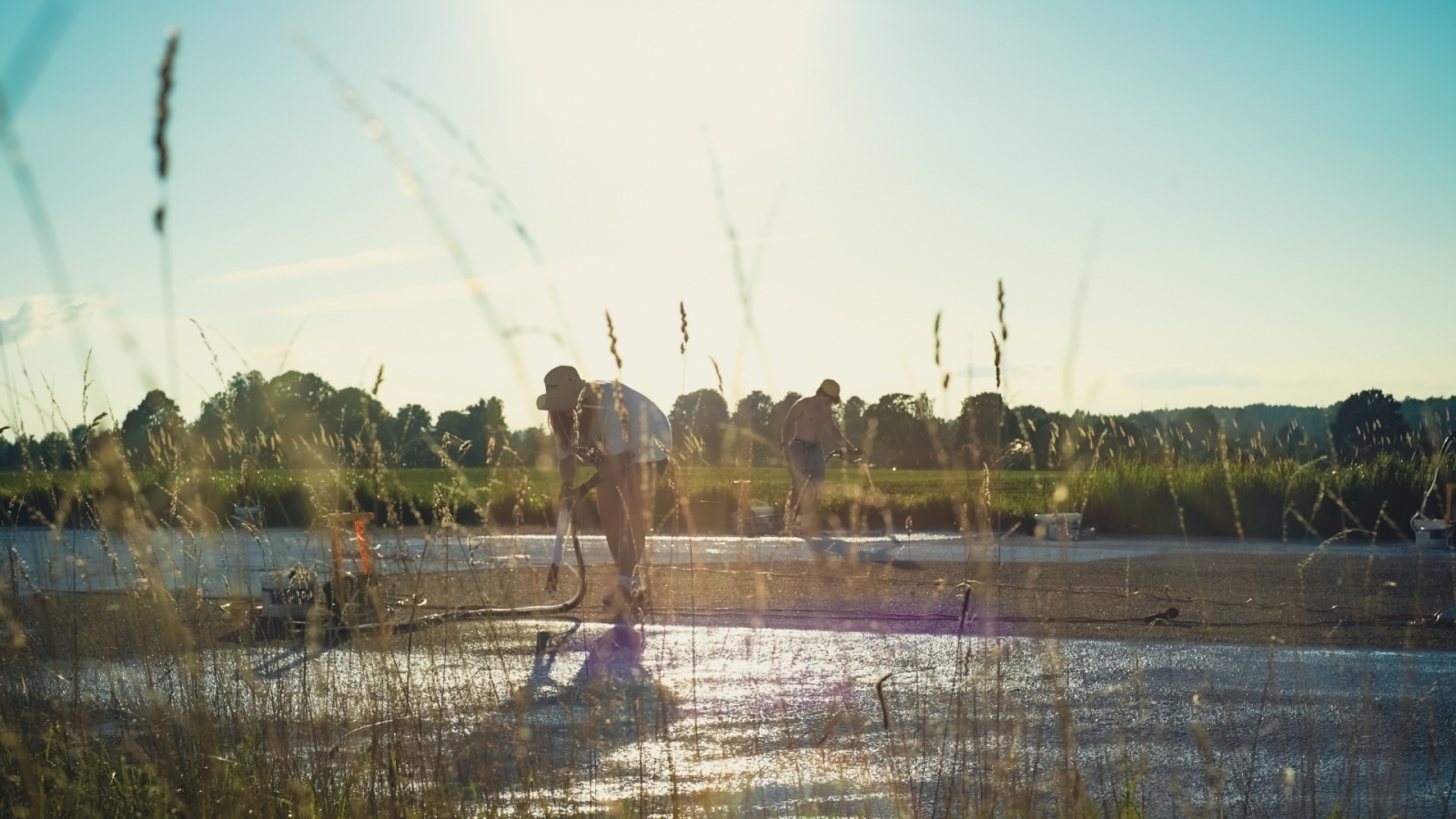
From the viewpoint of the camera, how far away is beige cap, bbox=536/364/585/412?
8.14m

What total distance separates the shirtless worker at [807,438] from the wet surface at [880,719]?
7.24m

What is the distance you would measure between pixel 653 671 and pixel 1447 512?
10.7m

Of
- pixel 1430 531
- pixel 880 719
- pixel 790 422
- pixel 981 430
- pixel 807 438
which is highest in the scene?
pixel 790 422

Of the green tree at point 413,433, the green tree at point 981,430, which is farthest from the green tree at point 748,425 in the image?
the green tree at point 413,433

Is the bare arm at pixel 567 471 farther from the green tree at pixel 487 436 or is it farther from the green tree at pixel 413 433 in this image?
the green tree at pixel 487 436

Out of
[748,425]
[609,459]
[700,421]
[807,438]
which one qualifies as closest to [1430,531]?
[807,438]

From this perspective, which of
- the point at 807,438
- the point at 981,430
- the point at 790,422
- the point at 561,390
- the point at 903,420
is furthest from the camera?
the point at 790,422

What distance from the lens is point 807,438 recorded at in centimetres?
1516

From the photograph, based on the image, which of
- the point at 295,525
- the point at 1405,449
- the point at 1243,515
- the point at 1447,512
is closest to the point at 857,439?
the point at 1447,512

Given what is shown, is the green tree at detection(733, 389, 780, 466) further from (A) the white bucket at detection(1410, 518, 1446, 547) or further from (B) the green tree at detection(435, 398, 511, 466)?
(A) the white bucket at detection(1410, 518, 1446, 547)

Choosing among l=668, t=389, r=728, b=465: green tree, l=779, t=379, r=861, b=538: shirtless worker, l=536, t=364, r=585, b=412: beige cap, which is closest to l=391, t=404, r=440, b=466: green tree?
l=668, t=389, r=728, b=465: green tree

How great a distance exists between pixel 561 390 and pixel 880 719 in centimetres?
353

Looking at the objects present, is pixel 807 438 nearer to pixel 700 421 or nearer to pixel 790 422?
pixel 790 422

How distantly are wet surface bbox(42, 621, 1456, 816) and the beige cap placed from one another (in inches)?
60.3
